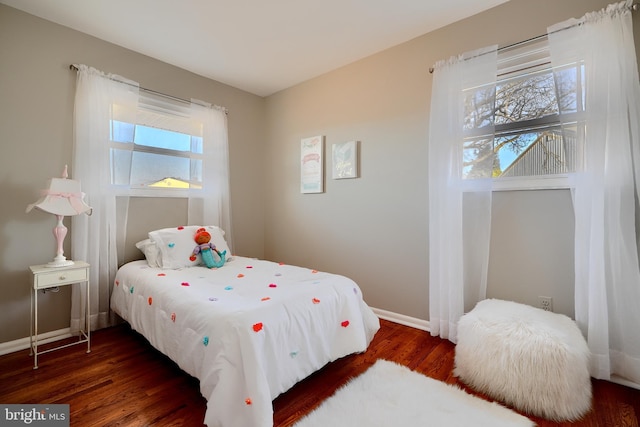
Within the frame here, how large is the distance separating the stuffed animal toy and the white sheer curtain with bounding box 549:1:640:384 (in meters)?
2.66

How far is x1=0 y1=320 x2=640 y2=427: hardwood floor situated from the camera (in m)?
1.47

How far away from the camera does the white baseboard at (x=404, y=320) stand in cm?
252

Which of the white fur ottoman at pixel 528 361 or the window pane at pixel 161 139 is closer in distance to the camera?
the white fur ottoman at pixel 528 361

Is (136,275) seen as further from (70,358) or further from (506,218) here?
(506,218)

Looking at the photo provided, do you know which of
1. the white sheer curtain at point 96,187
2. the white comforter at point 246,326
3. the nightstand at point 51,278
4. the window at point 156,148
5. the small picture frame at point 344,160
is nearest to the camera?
the white comforter at point 246,326

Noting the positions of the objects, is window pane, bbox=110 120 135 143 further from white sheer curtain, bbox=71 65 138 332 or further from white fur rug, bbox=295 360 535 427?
white fur rug, bbox=295 360 535 427

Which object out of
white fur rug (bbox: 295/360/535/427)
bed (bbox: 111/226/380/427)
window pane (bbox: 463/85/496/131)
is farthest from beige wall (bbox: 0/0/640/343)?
white fur rug (bbox: 295/360/535/427)

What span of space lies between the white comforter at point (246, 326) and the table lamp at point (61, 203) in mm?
520

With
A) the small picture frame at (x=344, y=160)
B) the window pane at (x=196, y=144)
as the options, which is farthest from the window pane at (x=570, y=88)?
the window pane at (x=196, y=144)

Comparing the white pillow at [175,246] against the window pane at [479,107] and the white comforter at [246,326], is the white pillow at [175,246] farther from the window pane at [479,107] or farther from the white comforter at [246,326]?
the window pane at [479,107]

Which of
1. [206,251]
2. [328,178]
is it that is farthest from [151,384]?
[328,178]

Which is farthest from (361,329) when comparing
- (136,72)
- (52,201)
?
(136,72)

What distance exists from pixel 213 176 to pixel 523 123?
2952 mm

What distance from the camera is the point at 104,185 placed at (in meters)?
2.47
